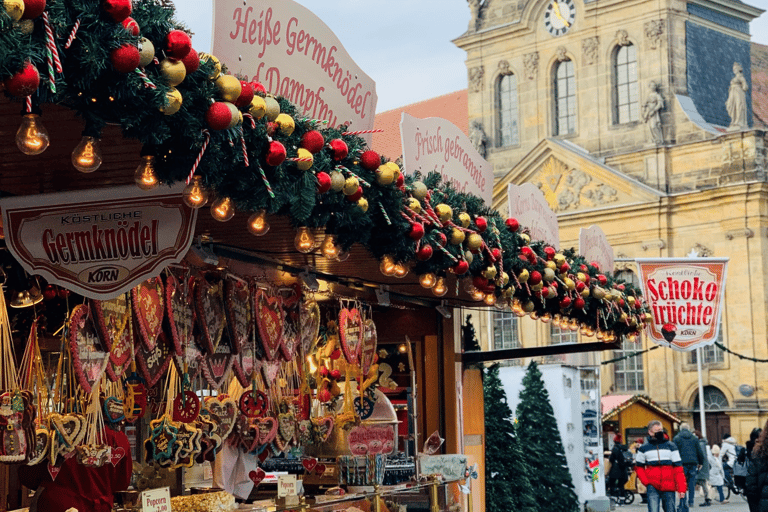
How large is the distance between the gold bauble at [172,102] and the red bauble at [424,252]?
232 cm

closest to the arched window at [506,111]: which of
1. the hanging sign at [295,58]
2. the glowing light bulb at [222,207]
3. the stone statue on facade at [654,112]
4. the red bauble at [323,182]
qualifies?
the stone statue on facade at [654,112]

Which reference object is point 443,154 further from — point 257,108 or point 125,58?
point 125,58

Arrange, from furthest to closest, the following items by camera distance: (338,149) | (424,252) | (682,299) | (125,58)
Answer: (682,299) → (424,252) → (338,149) → (125,58)

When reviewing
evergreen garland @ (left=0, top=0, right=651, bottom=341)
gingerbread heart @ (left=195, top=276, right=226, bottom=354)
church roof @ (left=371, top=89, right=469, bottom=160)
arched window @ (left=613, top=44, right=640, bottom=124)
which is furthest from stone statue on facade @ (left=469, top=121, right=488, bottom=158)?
gingerbread heart @ (left=195, top=276, right=226, bottom=354)

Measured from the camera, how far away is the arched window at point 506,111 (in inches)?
1480

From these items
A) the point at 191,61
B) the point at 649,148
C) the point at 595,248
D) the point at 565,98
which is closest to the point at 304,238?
the point at 191,61

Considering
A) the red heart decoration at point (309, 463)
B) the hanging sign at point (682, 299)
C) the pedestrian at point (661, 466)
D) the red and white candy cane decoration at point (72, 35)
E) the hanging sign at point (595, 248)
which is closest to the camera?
the red and white candy cane decoration at point (72, 35)

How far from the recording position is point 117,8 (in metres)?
2.99

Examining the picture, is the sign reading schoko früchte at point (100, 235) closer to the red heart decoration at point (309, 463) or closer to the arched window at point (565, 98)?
the red heart decoration at point (309, 463)

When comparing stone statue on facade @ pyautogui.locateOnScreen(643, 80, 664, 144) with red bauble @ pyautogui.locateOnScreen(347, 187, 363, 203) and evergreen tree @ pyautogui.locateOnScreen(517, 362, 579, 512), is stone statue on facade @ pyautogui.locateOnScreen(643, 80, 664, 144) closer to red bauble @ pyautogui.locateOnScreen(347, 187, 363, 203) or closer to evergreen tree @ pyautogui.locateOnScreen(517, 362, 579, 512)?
evergreen tree @ pyautogui.locateOnScreen(517, 362, 579, 512)

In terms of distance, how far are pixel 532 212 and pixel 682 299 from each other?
540 centimetres

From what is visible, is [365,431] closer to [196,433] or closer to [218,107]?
[196,433]

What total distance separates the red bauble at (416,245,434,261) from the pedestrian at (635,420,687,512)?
29.1 feet

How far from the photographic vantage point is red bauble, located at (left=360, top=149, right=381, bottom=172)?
4547mm
